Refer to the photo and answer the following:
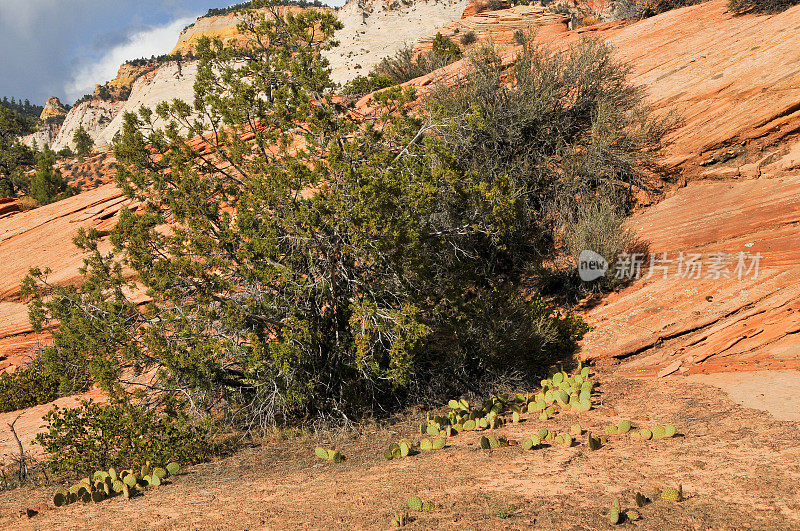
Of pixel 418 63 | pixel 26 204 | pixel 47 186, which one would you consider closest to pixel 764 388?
pixel 418 63

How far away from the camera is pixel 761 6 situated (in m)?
11.0

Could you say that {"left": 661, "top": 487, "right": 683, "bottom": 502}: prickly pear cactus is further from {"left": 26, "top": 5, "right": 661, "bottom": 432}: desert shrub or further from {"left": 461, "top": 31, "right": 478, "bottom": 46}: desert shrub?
{"left": 461, "top": 31, "right": 478, "bottom": 46}: desert shrub

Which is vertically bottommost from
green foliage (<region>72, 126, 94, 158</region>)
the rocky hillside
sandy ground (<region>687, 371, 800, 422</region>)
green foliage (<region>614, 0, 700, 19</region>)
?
sandy ground (<region>687, 371, 800, 422</region>)

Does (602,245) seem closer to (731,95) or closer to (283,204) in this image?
(731,95)

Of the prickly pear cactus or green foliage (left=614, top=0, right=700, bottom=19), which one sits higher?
green foliage (left=614, top=0, right=700, bottom=19)

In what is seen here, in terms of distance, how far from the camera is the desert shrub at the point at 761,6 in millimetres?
10852

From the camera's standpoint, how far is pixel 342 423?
6820 mm

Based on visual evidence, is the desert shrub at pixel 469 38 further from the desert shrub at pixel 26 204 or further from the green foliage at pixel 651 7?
the desert shrub at pixel 26 204

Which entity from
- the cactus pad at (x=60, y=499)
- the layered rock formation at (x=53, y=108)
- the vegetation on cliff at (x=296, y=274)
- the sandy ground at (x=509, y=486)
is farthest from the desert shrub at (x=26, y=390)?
the layered rock formation at (x=53, y=108)

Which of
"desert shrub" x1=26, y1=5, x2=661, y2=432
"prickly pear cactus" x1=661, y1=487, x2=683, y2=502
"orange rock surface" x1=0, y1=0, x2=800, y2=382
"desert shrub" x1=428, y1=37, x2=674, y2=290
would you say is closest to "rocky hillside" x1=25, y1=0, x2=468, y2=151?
Result: "desert shrub" x1=428, y1=37, x2=674, y2=290

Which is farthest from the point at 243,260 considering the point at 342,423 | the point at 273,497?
the point at 273,497

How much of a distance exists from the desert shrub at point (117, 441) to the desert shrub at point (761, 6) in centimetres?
1362

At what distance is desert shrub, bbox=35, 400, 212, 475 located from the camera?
5.68 m

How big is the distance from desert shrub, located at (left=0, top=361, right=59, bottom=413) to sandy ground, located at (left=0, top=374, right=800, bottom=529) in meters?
5.82
